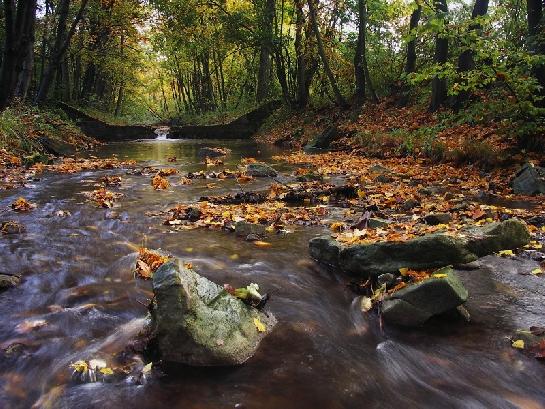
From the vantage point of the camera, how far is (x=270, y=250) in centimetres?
519

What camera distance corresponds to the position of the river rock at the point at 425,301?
346 centimetres

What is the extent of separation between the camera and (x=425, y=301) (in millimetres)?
3488

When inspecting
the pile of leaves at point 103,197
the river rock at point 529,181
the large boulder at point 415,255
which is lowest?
the pile of leaves at point 103,197

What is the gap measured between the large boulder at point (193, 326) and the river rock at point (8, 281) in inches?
64.8

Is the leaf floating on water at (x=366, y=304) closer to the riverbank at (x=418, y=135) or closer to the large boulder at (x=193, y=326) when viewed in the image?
the large boulder at (x=193, y=326)

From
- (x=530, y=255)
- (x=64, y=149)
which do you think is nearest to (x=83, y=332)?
(x=530, y=255)

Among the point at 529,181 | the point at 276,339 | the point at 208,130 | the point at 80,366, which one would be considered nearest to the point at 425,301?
the point at 276,339

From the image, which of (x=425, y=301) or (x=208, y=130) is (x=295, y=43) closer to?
(x=208, y=130)

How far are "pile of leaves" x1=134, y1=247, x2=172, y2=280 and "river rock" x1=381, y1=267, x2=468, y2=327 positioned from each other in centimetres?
221

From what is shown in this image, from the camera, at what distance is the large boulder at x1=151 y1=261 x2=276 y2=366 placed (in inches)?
117

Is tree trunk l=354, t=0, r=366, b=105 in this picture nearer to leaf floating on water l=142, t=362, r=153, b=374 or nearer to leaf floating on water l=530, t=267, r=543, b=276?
leaf floating on water l=530, t=267, r=543, b=276

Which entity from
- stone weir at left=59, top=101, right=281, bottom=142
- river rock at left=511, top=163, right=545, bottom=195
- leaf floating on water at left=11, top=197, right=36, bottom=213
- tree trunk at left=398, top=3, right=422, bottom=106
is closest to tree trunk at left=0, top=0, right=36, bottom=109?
leaf floating on water at left=11, top=197, right=36, bottom=213

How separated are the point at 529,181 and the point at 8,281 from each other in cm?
791

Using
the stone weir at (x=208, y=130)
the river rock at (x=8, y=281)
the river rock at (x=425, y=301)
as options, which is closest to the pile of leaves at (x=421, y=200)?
the river rock at (x=425, y=301)
